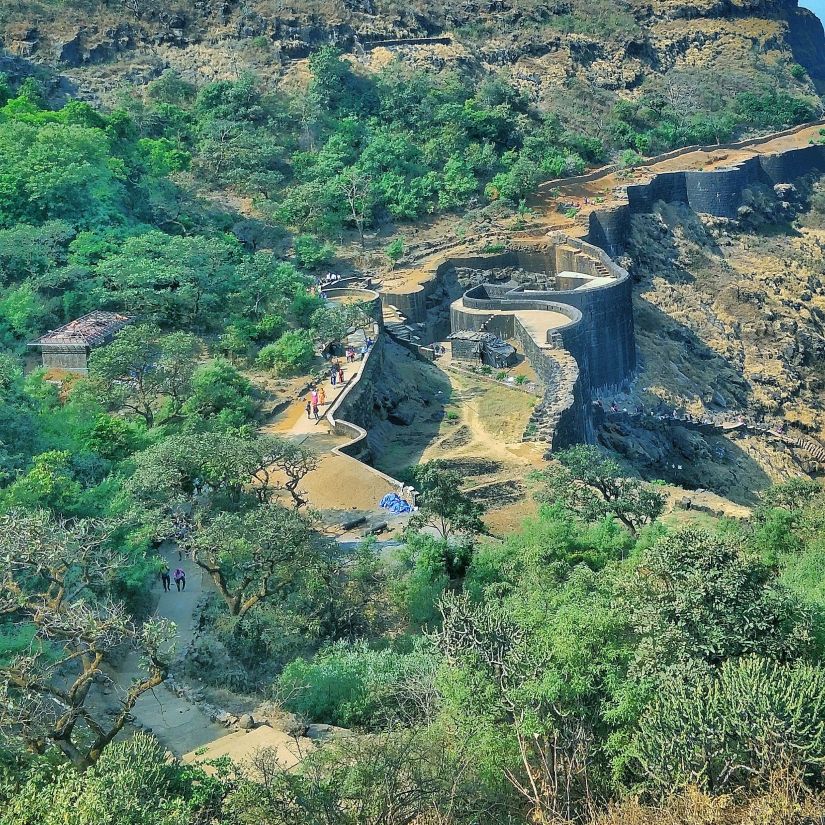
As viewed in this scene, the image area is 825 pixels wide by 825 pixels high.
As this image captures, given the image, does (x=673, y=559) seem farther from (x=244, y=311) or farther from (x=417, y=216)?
(x=417, y=216)

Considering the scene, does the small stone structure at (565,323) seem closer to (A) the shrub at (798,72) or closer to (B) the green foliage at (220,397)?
(B) the green foliage at (220,397)

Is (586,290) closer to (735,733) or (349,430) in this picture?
(349,430)

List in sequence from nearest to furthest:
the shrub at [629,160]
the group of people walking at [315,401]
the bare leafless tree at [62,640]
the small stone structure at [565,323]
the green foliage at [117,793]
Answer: the green foliage at [117,793] < the bare leafless tree at [62,640] < the group of people walking at [315,401] < the small stone structure at [565,323] < the shrub at [629,160]

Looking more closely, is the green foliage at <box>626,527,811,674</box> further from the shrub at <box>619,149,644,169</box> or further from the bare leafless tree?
the shrub at <box>619,149,644,169</box>

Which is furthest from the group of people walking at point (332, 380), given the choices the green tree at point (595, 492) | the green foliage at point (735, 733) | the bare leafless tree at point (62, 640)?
the green foliage at point (735, 733)

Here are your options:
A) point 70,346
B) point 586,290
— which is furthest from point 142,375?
point 586,290

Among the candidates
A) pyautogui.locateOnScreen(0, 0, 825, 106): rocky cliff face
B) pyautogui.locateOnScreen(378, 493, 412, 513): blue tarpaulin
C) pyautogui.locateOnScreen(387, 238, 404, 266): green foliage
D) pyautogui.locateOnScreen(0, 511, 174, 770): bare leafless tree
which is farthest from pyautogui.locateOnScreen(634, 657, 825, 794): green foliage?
pyautogui.locateOnScreen(0, 0, 825, 106): rocky cliff face
